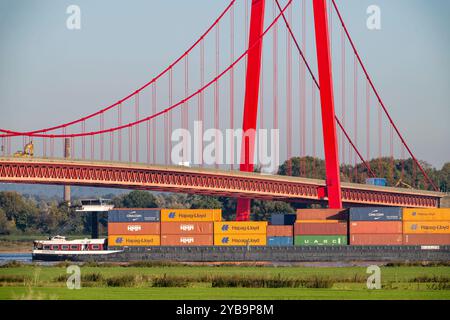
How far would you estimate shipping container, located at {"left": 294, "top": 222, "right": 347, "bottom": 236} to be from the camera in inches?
4884

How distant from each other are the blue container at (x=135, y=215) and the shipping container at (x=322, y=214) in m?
16.1

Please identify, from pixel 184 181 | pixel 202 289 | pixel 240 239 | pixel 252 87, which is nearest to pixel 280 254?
pixel 240 239

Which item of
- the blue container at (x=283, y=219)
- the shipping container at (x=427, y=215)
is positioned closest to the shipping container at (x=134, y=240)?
the blue container at (x=283, y=219)

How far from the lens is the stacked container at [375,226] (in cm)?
12300

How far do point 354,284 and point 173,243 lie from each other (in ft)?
155

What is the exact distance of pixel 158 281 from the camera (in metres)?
71.7

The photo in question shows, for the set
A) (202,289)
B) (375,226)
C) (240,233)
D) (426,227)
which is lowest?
(202,289)

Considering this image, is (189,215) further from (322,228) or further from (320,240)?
(322,228)

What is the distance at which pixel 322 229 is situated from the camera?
124 metres

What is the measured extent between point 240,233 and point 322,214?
9469 mm

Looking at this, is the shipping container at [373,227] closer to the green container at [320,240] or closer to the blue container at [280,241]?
the green container at [320,240]

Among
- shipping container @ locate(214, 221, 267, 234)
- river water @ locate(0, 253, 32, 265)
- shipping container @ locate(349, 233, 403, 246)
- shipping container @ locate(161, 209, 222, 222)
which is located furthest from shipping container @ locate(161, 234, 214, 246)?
river water @ locate(0, 253, 32, 265)

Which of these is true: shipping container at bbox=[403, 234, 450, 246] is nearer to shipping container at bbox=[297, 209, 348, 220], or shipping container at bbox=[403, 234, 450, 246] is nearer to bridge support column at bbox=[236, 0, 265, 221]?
shipping container at bbox=[297, 209, 348, 220]

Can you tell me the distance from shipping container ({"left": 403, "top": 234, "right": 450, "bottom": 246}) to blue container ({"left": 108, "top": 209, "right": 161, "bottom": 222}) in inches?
1048
